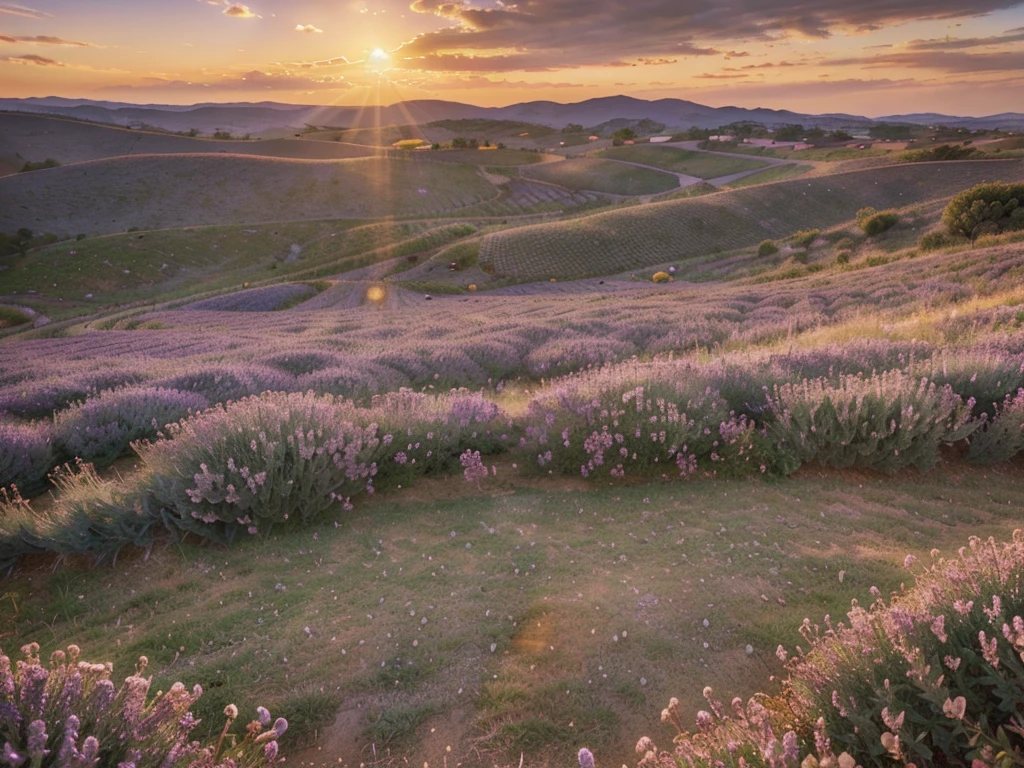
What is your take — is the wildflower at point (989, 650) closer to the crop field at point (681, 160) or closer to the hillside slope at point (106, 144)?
the crop field at point (681, 160)

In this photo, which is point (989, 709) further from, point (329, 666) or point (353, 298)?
point (353, 298)

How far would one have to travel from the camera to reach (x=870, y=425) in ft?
19.6

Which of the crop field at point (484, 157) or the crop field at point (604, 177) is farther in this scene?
the crop field at point (484, 157)

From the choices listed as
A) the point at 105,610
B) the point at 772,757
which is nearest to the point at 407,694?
the point at 772,757

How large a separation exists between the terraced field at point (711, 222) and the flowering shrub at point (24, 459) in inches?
1703

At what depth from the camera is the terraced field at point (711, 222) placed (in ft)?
170

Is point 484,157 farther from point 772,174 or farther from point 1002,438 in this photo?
point 1002,438

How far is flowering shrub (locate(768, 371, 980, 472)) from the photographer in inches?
227

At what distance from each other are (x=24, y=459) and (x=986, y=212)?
47600 mm

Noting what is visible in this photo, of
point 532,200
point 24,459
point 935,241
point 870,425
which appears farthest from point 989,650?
point 532,200

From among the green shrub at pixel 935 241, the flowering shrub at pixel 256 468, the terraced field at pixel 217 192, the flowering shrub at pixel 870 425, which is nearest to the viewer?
the flowering shrub at pixel 256 468

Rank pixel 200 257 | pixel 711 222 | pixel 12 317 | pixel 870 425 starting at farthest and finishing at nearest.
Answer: pixel 200 257 < pixel 711 222 < pixel 12 317 < pixel 870 425

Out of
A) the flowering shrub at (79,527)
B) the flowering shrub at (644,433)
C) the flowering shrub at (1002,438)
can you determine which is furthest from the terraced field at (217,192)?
the flowering shrub at (1002,438)

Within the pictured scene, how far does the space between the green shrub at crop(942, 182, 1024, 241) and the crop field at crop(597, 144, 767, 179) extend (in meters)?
71.2
